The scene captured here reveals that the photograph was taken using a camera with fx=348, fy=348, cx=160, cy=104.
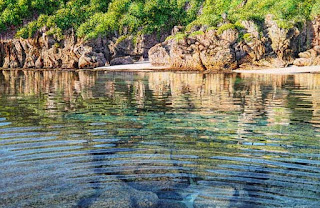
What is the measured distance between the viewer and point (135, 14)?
6097 cm

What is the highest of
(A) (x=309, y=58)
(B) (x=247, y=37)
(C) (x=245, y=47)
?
(B) (x=247, y=37)

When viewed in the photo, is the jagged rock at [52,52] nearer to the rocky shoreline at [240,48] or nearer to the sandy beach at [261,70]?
the rocky shoreline at [240,48]

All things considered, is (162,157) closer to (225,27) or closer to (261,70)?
(261,70)

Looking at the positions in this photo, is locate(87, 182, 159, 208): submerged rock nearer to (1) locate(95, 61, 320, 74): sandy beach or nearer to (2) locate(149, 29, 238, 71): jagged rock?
(1) locate(95, 61, 320, 74): sandy beach

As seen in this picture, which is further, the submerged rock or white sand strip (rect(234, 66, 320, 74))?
white sand strip (rect(234, 66, 320, 74))

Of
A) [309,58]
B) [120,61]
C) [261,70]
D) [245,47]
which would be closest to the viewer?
[261,70]

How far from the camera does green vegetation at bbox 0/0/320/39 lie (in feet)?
161

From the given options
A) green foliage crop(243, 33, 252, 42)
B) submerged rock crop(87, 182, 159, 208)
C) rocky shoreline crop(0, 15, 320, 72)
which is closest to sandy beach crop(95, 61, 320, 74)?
rocky shoreline crop(0, 15, 320, 72)

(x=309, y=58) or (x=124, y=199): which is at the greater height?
(x=309, y=58)

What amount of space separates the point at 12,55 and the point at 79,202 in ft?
216

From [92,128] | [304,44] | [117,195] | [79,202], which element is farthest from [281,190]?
[304,44]

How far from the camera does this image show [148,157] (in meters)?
7.02

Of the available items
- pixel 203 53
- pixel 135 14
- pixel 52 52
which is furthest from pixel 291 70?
pixel 52 52

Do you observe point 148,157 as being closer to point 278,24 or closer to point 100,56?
point 278,24
